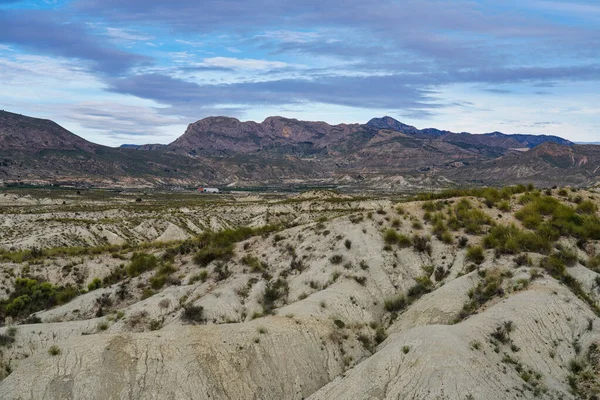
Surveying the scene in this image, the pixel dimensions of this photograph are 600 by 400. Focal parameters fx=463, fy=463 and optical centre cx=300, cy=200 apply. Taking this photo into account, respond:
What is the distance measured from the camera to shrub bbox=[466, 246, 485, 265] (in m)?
22.7

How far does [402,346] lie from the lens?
599 inches

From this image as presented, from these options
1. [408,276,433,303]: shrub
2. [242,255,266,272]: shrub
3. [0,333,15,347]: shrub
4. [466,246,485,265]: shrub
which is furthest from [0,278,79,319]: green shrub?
[466,246,485,265]: shrub

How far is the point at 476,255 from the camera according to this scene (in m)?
22.9

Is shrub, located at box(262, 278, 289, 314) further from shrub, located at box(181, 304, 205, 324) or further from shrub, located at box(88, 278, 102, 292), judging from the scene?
shrub, located at box(88, 278, 102, 292)

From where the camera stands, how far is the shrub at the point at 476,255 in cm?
2267

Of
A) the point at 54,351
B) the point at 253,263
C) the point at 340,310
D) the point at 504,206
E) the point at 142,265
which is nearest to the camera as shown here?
the point at 54,351

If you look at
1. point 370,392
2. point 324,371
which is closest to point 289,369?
point 324,371

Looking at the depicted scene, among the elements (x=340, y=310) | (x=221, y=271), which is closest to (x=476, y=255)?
(x=340, y=310)

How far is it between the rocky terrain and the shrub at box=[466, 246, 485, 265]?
2.2 inches

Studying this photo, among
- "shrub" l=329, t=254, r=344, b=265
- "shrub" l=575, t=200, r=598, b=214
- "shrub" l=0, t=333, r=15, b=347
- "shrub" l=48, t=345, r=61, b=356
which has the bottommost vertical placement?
"shrub" l=0, t=333, r=15, b=347

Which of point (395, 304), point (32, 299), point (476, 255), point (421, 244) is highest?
point (421, 244)

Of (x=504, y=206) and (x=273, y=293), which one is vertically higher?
(x=504, y=206)

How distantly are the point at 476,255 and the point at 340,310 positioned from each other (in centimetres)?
791

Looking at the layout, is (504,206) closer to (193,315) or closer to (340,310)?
(340,310)
